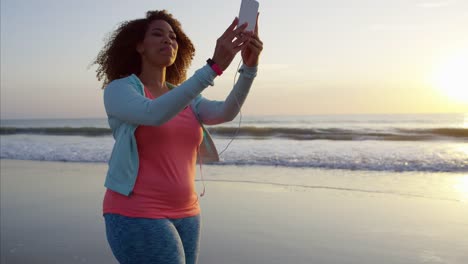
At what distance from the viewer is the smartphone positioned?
5.71ft

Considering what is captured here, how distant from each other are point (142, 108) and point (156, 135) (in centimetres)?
22

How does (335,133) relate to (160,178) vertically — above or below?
below

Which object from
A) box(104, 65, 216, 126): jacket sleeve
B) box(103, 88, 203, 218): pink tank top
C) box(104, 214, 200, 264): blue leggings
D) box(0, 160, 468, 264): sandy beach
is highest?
box(104, 65, 216, 126): jacket sleeve

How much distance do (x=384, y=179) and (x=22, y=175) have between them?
23.1 ft

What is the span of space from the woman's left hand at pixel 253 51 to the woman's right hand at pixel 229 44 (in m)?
0.10

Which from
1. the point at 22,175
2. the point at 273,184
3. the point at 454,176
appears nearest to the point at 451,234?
the point at 273,184

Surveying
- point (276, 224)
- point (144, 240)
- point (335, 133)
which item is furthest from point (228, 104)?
point (335, 133)

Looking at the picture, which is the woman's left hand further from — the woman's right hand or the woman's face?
the woman's face

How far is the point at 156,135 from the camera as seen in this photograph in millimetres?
1849

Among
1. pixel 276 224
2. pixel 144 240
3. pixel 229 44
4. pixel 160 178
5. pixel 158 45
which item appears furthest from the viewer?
pixel 276 224

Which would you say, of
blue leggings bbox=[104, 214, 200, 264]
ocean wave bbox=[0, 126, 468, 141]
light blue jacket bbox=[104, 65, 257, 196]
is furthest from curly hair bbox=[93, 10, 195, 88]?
ocean wave bbox=[0, 126, 468, 141]

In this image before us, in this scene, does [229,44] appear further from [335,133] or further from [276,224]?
[335,133]

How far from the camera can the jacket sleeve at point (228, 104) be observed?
1.96m

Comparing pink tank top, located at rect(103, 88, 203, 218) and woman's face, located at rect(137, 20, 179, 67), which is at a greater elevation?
woman's face, located at rect(137, 20, 179, 67)
